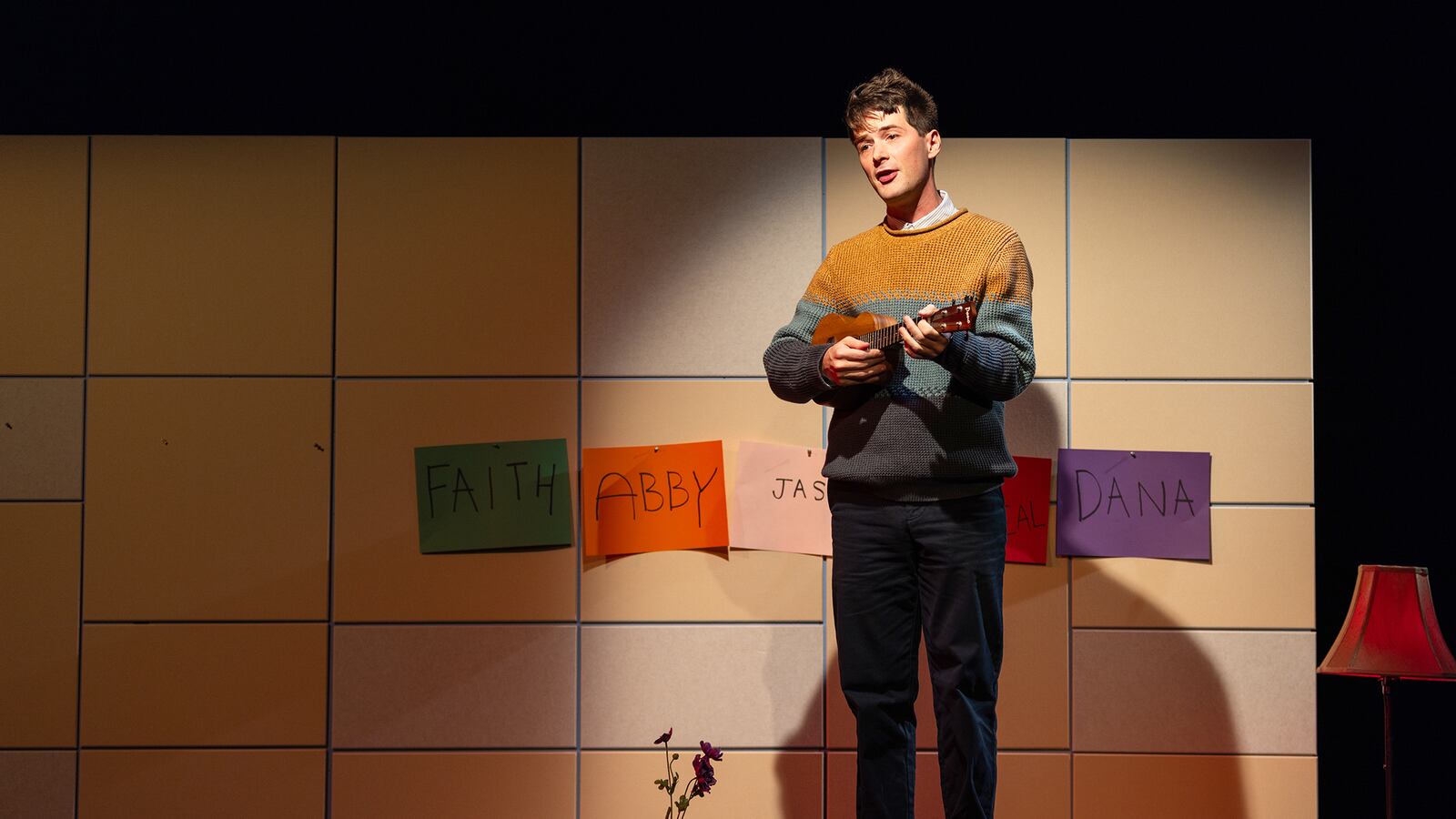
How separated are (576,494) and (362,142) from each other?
1145mm

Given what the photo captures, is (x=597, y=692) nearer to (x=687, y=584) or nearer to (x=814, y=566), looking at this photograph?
(x=687, y=584)

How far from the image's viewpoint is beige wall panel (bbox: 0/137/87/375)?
113 inches

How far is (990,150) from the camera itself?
290 centimetres

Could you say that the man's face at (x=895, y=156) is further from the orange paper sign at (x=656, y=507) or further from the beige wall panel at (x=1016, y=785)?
the beige wall panel at (x=1016, y=785)

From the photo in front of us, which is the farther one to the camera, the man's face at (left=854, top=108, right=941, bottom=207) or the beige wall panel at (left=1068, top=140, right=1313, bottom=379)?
the beige wall panel at (left=1068, top=140, right=1313, bottom=379)

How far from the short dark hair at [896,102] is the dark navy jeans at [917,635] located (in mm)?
774

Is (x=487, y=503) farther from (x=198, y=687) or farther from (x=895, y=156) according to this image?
(x=895, y=156)

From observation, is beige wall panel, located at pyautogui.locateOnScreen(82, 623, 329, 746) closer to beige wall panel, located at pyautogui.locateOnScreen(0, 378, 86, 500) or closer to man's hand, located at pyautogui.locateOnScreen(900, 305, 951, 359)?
beige wall panel, located at pyautogui.locateOnScreen(0, 378, 86, 500)

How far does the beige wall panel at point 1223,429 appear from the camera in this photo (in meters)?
2.85

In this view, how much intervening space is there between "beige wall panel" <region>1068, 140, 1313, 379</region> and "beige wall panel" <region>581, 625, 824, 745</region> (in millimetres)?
1121

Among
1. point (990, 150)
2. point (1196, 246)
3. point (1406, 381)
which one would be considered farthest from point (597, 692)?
point (1406, 381)

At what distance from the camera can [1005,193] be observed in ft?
9.47

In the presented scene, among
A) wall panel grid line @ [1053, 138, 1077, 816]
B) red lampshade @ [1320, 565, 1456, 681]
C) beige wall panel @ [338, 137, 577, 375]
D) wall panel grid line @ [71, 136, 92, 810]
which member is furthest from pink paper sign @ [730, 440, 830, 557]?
wall panel grid line @ [71, 136, 92, 810]

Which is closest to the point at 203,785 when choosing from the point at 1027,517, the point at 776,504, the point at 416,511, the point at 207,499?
the point at 207,499
